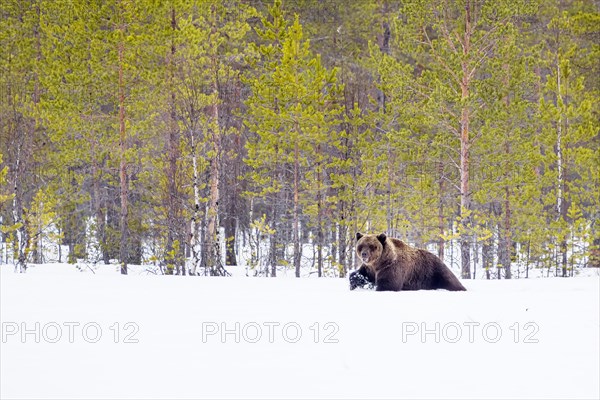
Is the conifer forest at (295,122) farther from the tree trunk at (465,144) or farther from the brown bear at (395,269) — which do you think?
the brown bear at (395,269)

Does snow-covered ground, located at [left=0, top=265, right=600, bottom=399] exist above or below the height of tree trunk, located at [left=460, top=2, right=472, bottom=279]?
below

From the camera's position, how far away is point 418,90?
56.1 ft

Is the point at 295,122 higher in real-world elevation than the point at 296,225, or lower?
higher

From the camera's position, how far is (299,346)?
4438 millimetres

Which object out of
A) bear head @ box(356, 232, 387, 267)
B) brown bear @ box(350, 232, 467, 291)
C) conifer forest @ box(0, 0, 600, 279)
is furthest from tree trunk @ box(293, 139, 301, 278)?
bear head @ box(356, 232, 387, 267)

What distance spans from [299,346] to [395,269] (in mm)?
3728

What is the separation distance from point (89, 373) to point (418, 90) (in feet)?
48.5

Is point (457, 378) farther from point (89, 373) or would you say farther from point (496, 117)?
point (496, 117)

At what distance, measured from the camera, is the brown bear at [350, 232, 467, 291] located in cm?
784

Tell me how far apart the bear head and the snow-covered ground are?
0.94 metres

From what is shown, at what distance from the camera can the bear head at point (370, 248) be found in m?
7.74

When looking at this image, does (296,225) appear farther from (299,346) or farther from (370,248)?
(299,346)

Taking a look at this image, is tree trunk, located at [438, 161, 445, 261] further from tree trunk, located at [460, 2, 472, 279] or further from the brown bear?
the brown bear

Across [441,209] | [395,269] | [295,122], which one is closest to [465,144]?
[441,209]
